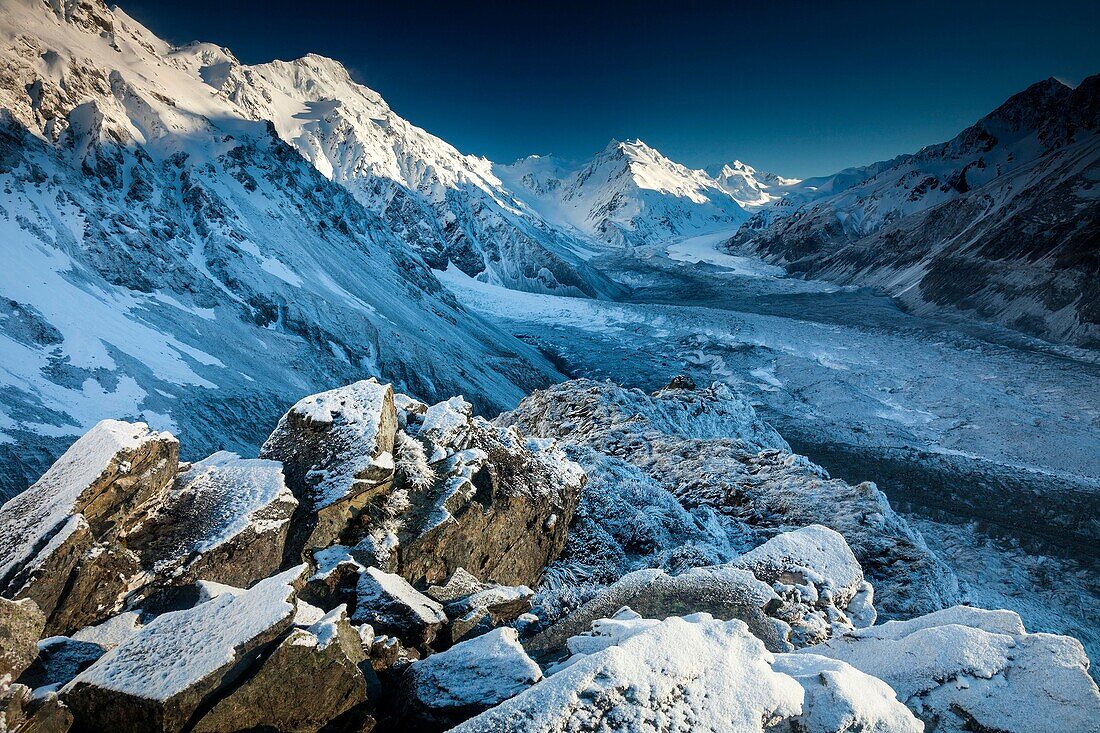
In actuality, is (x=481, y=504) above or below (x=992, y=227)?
below

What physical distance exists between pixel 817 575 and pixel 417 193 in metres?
168

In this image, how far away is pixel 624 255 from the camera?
199 m

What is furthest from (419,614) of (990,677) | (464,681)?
(990,677)

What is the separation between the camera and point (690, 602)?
10.3 m

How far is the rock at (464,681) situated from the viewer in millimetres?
6598

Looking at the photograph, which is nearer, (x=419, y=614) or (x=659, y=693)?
(x=659, y=693)

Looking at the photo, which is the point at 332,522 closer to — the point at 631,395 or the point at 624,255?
the point at 631,395

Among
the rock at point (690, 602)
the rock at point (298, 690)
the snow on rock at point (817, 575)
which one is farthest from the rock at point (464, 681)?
the snow on rock at point (817, 575)

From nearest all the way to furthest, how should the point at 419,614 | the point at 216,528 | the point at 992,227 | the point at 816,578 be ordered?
1. the point at 419,614
2. the point at 216,528
3. the point at 816,578
4. the point at 992,227

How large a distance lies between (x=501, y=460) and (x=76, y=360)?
91.8 ft

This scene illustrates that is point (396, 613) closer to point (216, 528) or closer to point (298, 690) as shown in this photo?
point (298, 690)

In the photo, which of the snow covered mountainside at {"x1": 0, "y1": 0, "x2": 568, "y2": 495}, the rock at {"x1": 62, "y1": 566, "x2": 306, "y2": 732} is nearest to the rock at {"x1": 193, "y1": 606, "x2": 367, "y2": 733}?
the rock at {"x1": 62, "y1": 566, "x2": 306, "y2": 732}

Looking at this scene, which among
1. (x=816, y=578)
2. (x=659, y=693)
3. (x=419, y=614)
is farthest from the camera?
(x=816, y=578)

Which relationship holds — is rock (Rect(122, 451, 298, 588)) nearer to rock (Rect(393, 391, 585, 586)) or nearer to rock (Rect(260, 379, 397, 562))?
rock (Rect(260, 379, 397, 562))
